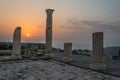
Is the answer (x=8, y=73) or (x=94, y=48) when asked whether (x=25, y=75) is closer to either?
(x=8, y=73)

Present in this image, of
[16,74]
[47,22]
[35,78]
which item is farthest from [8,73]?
[47,22]

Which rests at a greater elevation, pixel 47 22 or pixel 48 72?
pixel 47 22

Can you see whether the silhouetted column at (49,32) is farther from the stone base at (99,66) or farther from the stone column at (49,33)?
the stone base at (99,66)

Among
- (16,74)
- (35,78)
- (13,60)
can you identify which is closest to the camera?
(35,78)

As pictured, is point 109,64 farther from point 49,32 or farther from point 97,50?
point 49,32

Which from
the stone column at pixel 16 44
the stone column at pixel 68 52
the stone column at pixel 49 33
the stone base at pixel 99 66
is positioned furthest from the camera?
the stone column at pixel 49 33

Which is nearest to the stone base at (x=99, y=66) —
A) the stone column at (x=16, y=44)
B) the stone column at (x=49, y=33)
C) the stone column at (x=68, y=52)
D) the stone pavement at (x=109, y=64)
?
the stone pavement at (x=109, y=64)

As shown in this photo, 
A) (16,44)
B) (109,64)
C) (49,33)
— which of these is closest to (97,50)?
(109,64)

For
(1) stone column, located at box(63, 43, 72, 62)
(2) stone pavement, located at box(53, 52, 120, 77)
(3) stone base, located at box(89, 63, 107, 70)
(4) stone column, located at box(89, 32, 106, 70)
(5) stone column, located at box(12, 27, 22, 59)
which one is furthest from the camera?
(5) stone column, located at box(12, 27, 22, 59)

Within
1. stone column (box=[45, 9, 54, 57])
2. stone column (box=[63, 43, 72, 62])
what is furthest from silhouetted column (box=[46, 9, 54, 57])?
stone column (box=[63, 43, 72, 62])

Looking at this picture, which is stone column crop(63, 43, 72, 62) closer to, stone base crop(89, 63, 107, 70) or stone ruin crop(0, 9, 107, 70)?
stone ruin crop(0, 9, 107, 70)

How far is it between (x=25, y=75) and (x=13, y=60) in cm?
778

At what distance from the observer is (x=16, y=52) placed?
22.1m

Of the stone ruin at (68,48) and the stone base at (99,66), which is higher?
the stone ruin at (68,48)
